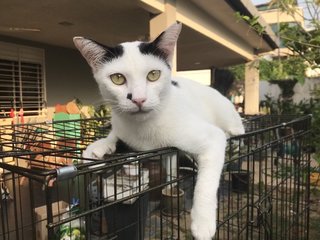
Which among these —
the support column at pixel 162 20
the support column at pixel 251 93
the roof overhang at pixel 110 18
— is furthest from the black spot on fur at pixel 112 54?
the support column at pixel 251 93

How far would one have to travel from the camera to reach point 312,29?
2.17 metres

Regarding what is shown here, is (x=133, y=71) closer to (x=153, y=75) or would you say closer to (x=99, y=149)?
(x=153, y=75)

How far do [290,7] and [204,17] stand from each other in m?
2.36

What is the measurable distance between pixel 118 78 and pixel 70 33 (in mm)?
3552

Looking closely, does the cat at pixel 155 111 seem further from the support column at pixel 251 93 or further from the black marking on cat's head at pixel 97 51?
the support column at pixel 251 93

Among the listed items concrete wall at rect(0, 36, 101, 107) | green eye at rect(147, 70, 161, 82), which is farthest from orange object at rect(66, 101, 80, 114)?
green eye at rect(147, 70, 161, 82)

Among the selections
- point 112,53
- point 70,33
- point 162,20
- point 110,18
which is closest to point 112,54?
point 112,53

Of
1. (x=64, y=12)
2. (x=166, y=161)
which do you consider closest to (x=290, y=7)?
(x=166, y=161)

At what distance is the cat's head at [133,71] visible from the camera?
3.43ft

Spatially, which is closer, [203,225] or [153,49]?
[203,225]

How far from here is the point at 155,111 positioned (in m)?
1.13

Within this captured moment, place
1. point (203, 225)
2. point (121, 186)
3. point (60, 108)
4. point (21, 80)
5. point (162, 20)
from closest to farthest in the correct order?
1. point (203, 225)
2. point (121, 186)
3. point (162, 20)
4. point (21, 80)
5. point (60, 108)

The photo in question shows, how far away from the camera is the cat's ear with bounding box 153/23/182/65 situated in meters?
1.11

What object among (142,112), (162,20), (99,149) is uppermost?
(162,20)
